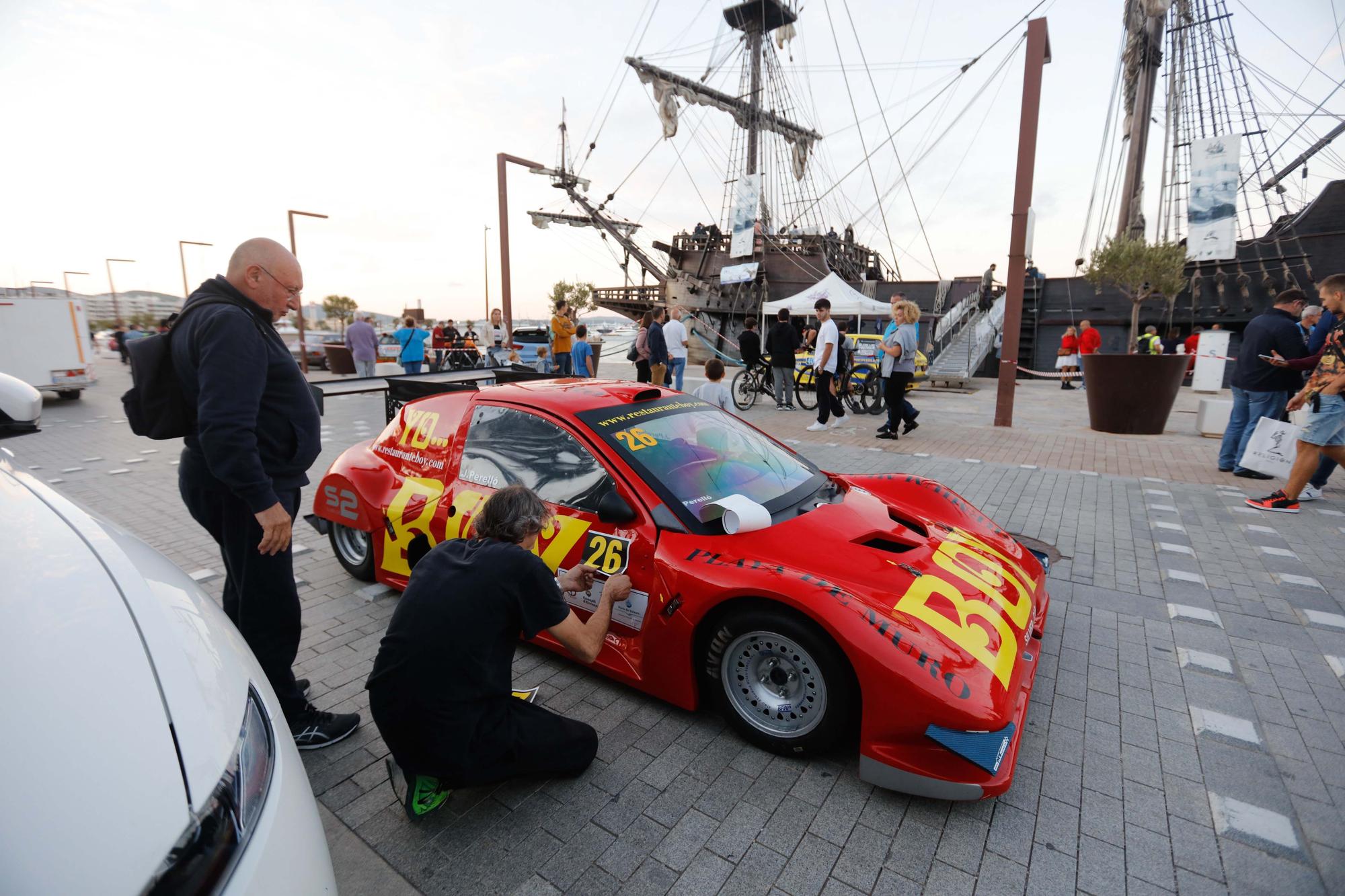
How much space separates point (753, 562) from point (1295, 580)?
3993 mm

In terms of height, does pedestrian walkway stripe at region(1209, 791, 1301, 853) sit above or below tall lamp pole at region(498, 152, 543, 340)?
below

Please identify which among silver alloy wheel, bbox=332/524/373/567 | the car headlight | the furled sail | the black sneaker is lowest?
the black sneaker

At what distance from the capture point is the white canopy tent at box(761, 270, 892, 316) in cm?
1697

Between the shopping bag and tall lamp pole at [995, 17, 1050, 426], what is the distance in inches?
132

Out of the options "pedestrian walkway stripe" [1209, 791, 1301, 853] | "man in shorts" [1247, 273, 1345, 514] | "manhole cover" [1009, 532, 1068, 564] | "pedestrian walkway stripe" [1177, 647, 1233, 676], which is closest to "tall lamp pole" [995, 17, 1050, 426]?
"man in shorts" [1247, 273, 1345, 514]

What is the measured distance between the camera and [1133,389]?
349 inches

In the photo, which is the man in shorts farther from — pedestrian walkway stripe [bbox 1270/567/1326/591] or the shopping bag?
pedestrian walkway stripe [bbox 1270/567/1326/591]

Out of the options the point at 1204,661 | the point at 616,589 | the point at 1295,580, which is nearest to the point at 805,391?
the point at 1295,580

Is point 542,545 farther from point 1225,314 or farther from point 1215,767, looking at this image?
point 1225,314

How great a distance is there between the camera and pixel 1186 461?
7195mm

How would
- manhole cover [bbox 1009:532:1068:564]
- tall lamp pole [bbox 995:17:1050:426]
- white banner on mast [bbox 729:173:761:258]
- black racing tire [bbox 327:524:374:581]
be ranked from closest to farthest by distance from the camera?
black racing tire [bbox 327:524:374:581] < manhole cover [bbox 1009:532:1068:564] < tall lamp pole [bbox 995:17:1050:426] < white banner on mast [bbox 729:173:761:258]

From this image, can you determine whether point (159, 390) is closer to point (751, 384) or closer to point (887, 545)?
point (887, 545)

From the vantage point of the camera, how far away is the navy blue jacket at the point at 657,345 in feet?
33.1

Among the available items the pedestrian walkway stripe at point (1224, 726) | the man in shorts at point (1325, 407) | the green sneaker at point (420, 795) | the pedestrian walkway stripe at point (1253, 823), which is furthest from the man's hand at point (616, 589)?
the man in shorts at point (1325, 407)
